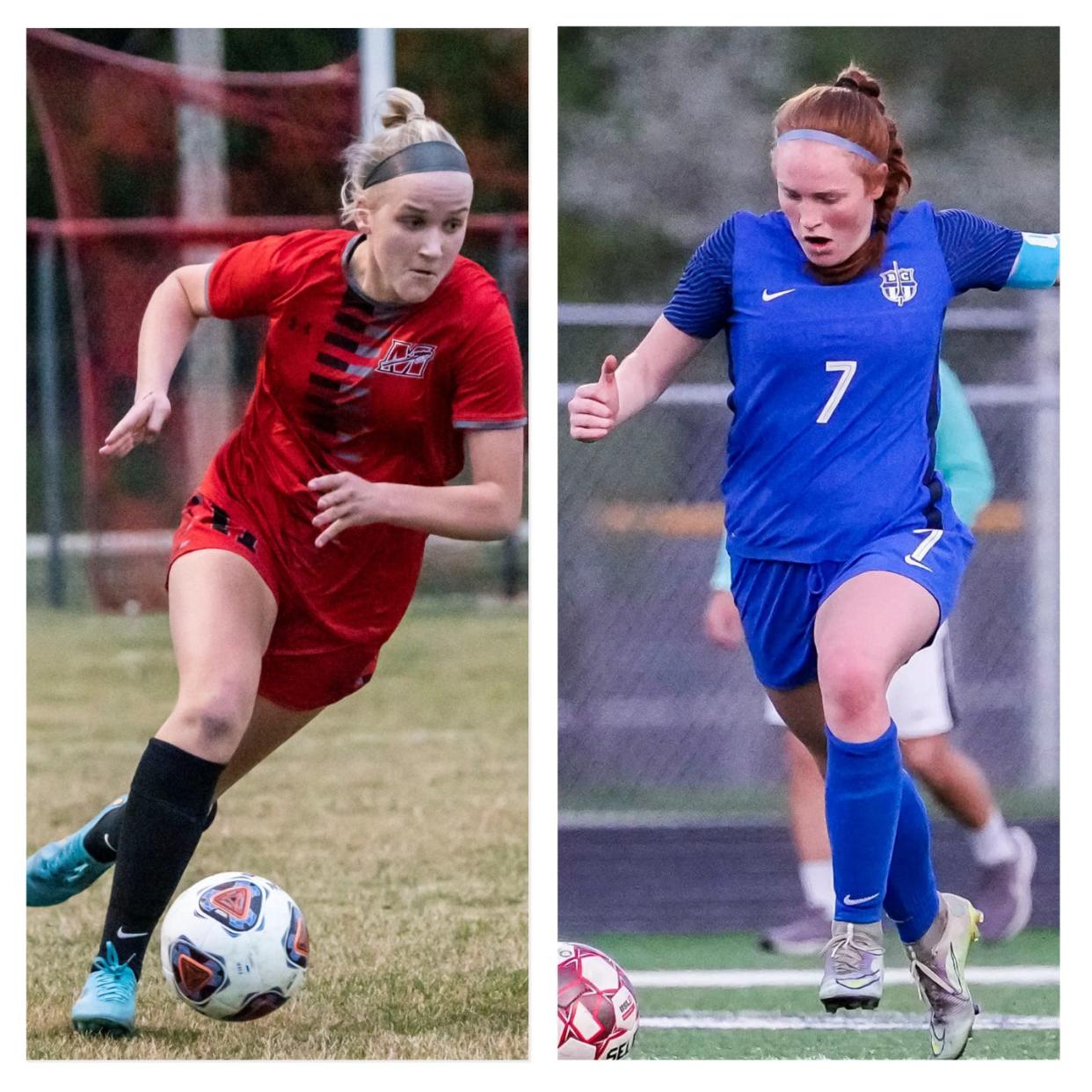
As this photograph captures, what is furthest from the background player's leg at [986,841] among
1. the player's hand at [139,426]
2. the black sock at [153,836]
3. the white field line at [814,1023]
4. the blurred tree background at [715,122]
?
the blurred tree background at [715,122]

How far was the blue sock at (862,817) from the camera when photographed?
11.0 ft

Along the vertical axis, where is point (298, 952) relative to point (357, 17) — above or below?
below

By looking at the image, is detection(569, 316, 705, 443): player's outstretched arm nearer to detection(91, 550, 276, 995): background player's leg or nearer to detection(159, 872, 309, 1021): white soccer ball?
detection(91, 550, 276, 995): background player's leg

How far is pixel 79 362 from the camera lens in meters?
9.32

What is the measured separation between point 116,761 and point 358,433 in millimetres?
Result: 3745

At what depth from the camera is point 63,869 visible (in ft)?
13.8

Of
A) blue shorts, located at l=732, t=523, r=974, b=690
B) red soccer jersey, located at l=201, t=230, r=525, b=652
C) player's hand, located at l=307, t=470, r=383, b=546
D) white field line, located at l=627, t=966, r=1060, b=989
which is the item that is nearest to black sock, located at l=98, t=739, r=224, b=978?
red soccer jersey, located at l=201, t=230, r=525, b=652

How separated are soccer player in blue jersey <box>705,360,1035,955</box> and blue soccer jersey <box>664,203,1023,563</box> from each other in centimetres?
116

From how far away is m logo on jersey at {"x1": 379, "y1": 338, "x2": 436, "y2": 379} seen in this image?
3.73m

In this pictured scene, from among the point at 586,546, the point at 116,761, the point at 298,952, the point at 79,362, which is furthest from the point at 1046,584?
the point at 79,362

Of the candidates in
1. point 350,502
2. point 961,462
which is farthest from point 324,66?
point 350,502

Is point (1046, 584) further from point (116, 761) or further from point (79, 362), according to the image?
point (79, 362)

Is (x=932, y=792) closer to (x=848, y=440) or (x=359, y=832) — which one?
(x=848, y=440)

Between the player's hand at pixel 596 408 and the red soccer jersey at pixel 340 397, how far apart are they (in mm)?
271
